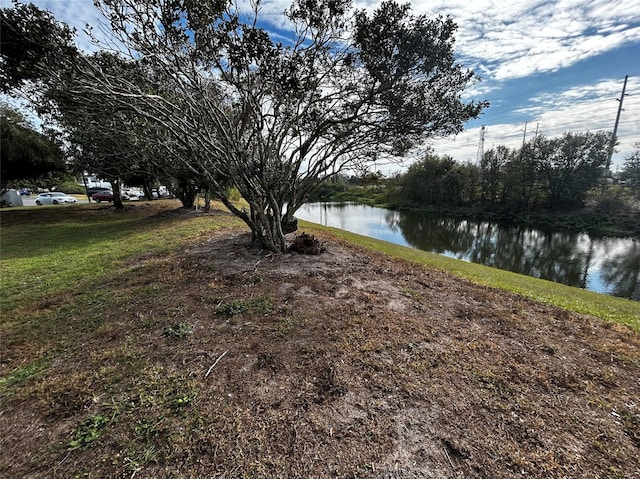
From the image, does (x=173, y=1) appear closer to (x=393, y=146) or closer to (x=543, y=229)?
(x=393, y=146)

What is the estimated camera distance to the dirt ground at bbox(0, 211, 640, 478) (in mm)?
2113

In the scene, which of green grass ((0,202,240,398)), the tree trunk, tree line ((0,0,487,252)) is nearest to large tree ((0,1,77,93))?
tree line ((0,0,487,252))

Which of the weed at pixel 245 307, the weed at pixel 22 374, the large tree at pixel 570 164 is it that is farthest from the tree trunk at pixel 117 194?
the large tree at pixel 570 164

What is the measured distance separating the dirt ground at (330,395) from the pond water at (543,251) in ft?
36.4

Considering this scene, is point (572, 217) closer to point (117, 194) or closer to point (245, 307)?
point (245, 307)

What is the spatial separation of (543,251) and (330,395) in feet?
71.9

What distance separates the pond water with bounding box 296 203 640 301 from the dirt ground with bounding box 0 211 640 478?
437 inches

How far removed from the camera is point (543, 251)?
Result: 1889 centimetres

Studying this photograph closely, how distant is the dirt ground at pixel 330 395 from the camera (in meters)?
2.11

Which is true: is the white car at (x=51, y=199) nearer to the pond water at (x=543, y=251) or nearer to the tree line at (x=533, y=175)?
the pond water at (x=543, y=251)

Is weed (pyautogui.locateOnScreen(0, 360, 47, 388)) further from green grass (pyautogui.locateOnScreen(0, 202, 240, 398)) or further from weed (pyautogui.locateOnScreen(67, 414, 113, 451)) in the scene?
weed (pyautogui.locateOnScreen(67, 414, 113, 451))

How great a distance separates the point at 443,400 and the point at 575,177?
126ft

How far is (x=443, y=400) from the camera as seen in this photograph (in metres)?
2.71

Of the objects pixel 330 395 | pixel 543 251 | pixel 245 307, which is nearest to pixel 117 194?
pixel 245 307
